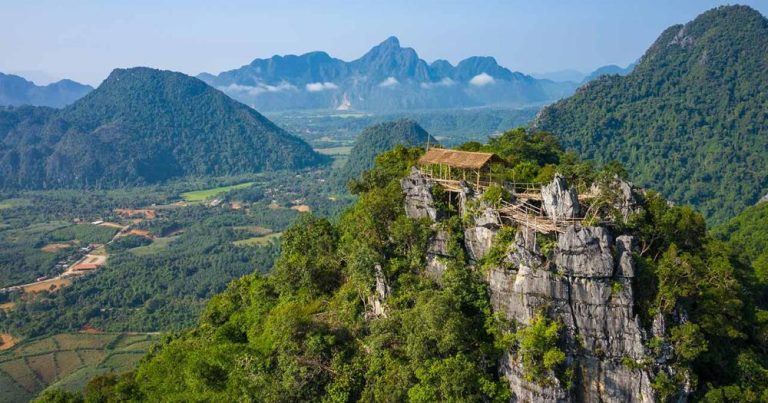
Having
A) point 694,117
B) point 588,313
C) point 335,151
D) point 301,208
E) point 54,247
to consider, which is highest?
point 694,117

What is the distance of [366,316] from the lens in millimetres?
25406

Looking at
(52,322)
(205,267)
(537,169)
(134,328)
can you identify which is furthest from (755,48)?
(52,322)

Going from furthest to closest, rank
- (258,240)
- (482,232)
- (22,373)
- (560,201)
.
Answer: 1. (258,240)
2. (22,373)
3. (482,232)
4. (560,201)

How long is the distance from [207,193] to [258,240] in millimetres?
45042

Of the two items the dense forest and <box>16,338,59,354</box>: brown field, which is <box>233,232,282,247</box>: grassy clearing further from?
the dense forest

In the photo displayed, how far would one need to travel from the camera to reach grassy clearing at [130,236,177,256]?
270ft

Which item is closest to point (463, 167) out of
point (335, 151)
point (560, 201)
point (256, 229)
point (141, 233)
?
point (560, 201)

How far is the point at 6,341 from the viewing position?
5581 centimetres

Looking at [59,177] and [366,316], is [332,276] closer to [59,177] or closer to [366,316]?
[366,316]

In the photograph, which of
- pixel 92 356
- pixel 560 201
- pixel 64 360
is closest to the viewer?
pixel 560 201

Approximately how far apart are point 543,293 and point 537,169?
1141cm

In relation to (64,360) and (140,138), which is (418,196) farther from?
(140,138)

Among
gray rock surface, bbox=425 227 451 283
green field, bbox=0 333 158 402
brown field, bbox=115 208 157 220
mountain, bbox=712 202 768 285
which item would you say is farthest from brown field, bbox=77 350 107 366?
mountain, bbox=712 202 768 285

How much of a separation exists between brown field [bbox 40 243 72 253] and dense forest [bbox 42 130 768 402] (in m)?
64.1
